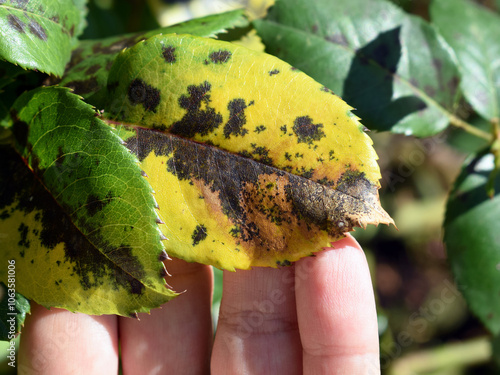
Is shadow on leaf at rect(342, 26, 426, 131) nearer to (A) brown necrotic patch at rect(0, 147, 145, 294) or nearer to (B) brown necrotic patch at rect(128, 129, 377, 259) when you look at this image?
(B) brown necrotic patch at rect(128, 129, 377, 259)

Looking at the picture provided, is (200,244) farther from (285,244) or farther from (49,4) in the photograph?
(49,4)

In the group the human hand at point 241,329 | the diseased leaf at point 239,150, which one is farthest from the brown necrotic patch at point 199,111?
the human hand at point 241,329

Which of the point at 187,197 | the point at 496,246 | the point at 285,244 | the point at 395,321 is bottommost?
the point at 395,321

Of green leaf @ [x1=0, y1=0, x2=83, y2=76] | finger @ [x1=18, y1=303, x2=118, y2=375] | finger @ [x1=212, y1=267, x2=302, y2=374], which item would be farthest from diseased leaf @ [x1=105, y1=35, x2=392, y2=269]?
finger @ [x1=18, y1=303, x2=118, y2=375]

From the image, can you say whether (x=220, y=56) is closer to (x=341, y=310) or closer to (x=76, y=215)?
(x=76, y=215)

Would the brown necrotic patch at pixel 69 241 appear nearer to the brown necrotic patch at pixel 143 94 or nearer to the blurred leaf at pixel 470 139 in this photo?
the brown necrotic patch at pixel 143 94

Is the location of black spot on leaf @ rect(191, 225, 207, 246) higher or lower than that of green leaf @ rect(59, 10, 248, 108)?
lower

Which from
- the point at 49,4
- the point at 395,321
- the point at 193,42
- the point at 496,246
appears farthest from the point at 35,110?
the point at 395,321
